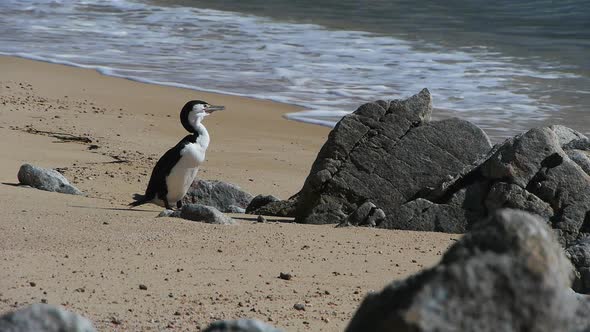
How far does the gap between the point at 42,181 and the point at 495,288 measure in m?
7.06

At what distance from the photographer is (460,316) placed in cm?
267

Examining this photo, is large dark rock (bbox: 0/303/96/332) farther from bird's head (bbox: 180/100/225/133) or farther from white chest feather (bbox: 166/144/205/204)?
bird's head (bbox: 180/100/225/133)

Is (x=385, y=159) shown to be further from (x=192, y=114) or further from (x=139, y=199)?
(x=139, y=199)

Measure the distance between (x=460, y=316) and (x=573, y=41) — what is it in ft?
70.2

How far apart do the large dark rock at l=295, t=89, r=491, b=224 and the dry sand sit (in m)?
0.48

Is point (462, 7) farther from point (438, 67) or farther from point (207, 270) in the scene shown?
point (207, 270)

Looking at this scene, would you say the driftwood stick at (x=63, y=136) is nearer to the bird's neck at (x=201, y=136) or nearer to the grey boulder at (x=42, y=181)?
the bird's neck at (x=201, y=136)

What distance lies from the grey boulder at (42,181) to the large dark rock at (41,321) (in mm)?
6331

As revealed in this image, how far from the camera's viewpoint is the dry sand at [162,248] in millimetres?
5758

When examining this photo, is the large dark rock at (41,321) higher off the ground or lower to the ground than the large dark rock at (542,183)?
higher

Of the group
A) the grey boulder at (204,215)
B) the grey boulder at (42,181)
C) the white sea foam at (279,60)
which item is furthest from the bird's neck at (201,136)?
the white sea foam at (279,60)

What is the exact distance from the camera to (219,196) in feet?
32.1

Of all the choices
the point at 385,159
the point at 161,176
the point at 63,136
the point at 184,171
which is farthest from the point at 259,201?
the point at 63,136

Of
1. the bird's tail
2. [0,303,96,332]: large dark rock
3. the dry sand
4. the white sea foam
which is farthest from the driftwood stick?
[0,303,96,332]: large dark rock
